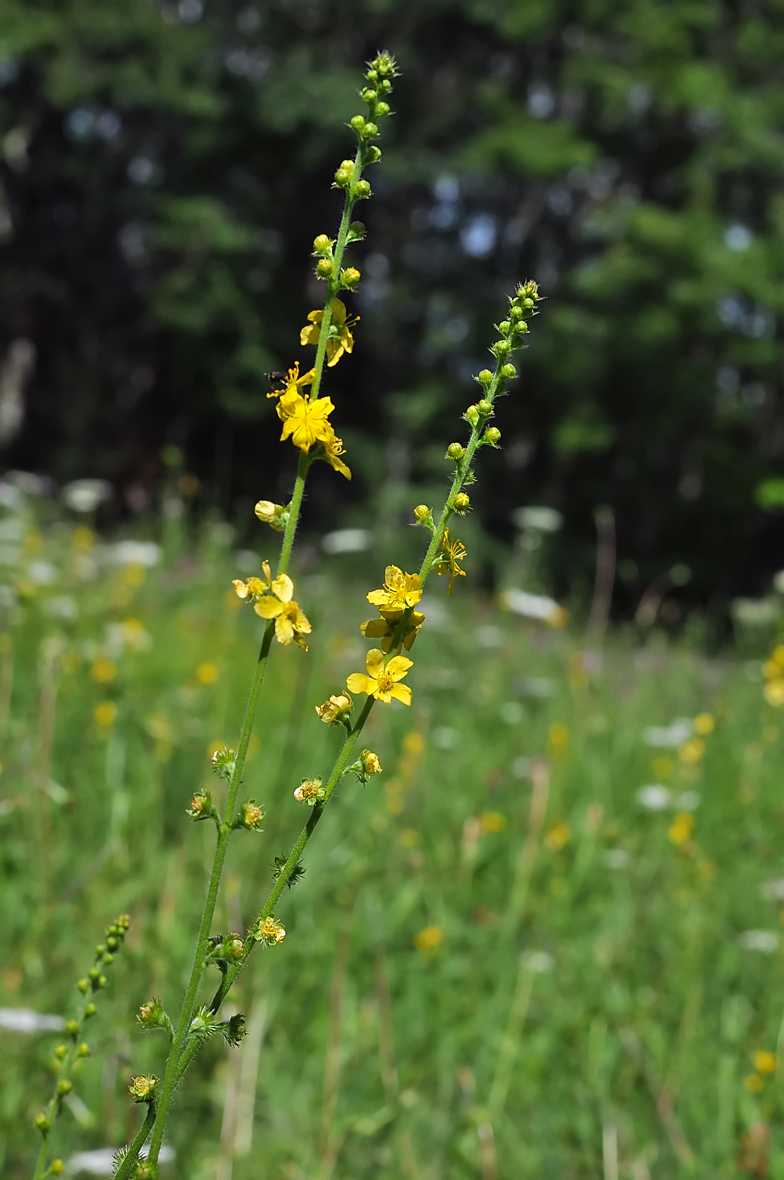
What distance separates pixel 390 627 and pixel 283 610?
0.26 ft

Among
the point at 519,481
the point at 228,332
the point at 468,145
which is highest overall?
the point at 468,145

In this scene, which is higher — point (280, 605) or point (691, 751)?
point (280, 605)

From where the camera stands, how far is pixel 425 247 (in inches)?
945

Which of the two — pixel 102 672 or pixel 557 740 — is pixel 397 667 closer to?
pixel 102 672

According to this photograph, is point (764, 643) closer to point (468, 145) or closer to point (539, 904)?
point (539, 904)

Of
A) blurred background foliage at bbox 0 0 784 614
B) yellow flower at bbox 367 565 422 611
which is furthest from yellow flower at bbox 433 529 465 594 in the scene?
blurred background foliage at bbox 0 0 784 614

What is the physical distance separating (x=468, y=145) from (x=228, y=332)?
570cm

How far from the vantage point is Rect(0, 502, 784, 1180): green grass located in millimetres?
2281

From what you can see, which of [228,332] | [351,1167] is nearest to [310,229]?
[228,332]

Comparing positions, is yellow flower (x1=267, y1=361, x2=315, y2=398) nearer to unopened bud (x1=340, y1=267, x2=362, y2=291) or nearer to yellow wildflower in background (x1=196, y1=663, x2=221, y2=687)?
unopened bud (x1=340, y1=267, x2=362, y2=291)

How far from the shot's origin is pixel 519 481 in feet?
75.5

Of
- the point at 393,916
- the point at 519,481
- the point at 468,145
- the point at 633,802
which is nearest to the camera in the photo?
the point at 393,916

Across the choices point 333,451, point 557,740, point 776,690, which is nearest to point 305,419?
point 333,451

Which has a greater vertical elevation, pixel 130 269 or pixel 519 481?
pixel 130 269
